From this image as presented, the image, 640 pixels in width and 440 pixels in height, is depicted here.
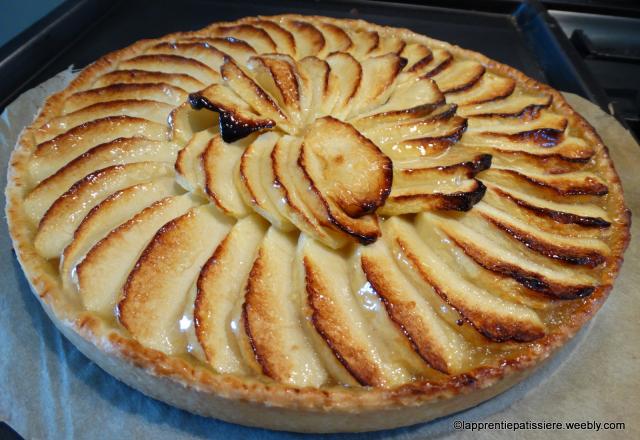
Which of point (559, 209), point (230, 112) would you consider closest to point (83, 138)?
point (230, 112)

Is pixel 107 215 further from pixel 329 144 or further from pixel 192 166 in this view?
pixel 329 144

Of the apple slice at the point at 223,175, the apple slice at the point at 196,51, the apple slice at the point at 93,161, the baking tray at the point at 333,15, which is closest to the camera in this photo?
the apple slice at the point at 223,175

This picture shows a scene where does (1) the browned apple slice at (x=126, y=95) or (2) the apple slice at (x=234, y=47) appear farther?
(2) the apple slice at (x=234, y=47)

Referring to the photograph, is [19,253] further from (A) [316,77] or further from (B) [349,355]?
(A) [316,77]

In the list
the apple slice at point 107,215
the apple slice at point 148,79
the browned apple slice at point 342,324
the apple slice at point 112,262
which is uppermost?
the apple slice at point 148,79

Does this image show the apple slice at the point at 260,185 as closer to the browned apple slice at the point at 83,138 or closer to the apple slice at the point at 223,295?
the apple slice at the point at 223,295

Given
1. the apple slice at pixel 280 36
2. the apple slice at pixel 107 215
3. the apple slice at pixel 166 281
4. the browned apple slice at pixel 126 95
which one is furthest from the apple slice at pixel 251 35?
the apple slice at pixel 166 281

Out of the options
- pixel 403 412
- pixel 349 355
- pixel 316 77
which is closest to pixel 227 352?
pixel 349 355
